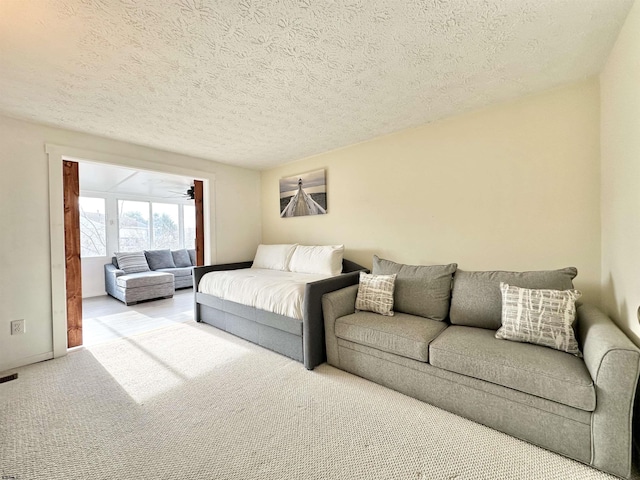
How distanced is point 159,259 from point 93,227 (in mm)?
1419

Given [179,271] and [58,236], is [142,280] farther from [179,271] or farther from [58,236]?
[58,236]

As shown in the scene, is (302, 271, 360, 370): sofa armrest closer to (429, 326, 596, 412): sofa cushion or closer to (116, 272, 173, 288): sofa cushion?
(429, 326, 596, 412): sofa cushion

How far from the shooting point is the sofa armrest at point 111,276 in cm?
522

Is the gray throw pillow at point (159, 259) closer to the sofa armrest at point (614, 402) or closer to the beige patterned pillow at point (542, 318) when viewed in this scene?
the beige patterned pillow at point (542, 318)

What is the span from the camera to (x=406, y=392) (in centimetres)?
195

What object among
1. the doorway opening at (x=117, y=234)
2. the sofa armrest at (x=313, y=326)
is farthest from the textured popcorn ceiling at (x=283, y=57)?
the sofa armrest at (x=313, y=326)

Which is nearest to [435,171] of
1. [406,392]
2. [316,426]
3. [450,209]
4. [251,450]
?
[450,209]

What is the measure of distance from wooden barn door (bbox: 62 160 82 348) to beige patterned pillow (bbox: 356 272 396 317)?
316cm

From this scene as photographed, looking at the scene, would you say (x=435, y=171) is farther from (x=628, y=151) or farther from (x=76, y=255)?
(x=76, y=255)

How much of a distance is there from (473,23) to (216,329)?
3.74m

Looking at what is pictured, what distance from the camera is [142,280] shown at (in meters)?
4.91

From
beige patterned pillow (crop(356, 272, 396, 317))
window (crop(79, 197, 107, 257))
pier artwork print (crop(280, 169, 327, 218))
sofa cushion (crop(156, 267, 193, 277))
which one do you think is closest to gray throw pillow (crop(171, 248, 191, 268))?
sofa cushion (crop(156, 267, 193, 277))

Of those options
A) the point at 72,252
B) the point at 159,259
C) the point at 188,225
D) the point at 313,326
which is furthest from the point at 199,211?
the point at 188,225

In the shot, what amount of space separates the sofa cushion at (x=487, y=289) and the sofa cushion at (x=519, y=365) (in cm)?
19
